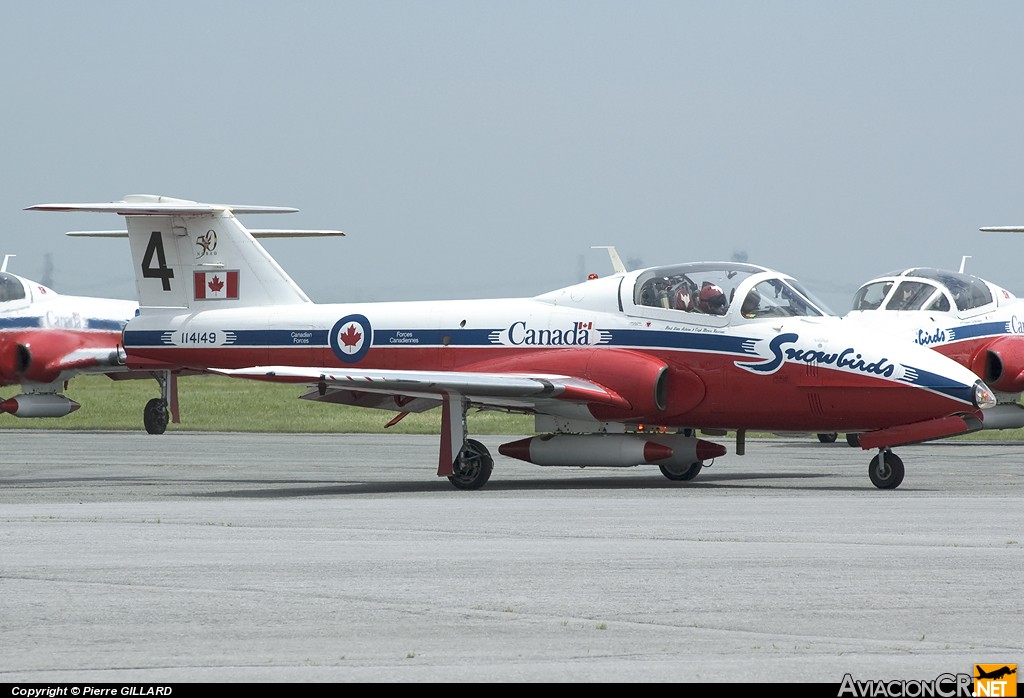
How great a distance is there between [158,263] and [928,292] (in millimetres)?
11632

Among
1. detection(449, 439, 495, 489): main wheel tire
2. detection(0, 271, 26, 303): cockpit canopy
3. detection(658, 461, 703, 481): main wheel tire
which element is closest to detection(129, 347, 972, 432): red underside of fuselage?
detection(658, 461, 703, 481): main wheel tire

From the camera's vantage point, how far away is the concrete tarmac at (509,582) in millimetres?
7027

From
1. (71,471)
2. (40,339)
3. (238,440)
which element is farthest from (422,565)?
(40,339)

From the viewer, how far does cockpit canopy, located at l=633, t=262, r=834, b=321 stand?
17.9 m

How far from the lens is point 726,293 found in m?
18.0

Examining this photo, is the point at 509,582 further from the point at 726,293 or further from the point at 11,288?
the point at 11,288

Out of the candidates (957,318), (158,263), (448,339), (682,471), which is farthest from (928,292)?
(158,263)

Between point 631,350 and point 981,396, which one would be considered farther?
point 631,350

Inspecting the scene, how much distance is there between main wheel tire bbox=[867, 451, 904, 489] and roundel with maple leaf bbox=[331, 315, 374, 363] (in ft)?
20.9

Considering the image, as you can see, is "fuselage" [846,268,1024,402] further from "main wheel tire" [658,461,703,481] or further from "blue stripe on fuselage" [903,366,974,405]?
"blue stripe on fuselage" [903,366,974,405]

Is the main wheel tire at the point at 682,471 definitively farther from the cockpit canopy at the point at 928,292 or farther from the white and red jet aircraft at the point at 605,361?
the cockpit canopy at the point at 928,292

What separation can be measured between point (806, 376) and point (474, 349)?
13.7ft

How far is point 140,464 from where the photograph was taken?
22.2m

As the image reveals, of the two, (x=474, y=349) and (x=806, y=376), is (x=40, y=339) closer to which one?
(x=474, y=349)
